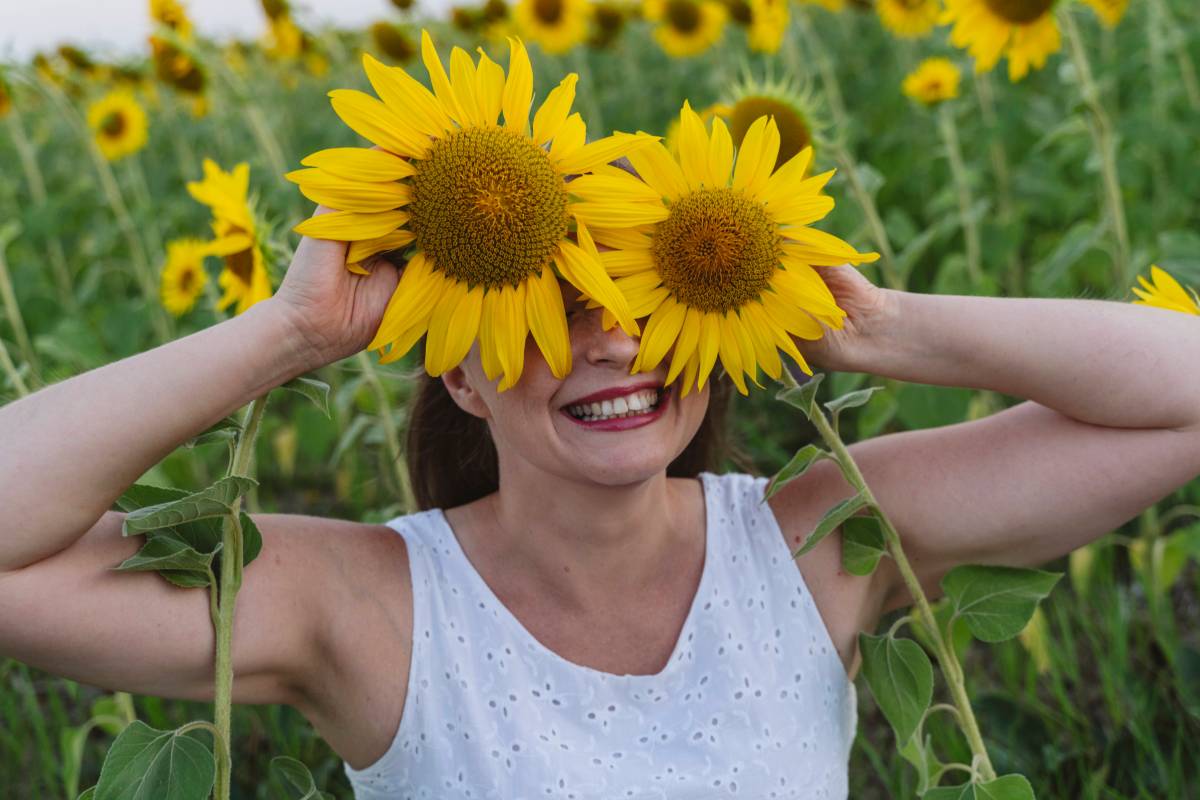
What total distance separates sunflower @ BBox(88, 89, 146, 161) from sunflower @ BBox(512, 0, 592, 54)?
135cm

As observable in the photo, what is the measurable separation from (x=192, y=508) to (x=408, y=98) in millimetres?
357

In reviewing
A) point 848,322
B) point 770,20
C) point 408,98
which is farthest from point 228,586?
point 770,20

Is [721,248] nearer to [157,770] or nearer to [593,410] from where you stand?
[593,410]

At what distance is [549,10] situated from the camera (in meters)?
4.50

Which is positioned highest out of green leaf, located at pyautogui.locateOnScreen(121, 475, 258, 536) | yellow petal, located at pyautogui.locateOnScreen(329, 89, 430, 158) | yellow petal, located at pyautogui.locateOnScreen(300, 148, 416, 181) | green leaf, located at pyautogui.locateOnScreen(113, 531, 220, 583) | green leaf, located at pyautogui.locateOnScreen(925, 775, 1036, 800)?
yellow petal, located at pyautogui.locateOnScreen(329, 89, 430, 158)

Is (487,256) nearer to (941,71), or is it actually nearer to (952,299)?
(952,299)

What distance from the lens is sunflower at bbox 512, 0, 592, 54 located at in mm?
4520

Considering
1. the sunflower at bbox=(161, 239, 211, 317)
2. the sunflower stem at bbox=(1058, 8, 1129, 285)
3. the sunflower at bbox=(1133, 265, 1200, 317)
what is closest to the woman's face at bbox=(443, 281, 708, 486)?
the sunflower at bbox=(1133, 265, 1200, 317)

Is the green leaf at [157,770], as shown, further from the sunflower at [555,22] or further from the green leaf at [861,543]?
the sunflower at [555,22]

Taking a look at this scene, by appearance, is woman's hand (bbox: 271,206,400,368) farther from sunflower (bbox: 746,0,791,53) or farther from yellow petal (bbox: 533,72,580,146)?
sunflower (bbox: 746,0,791,53)

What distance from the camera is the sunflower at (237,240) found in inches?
60.4

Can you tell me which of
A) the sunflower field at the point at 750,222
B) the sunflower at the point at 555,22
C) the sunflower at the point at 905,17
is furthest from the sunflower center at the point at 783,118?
the sunflower at the point at 555,22

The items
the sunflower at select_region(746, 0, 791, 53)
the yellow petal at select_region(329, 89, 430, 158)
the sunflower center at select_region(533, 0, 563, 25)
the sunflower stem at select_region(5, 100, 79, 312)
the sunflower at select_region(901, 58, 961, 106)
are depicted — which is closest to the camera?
the yellow petal at select_region(329, 89, 430, 158)

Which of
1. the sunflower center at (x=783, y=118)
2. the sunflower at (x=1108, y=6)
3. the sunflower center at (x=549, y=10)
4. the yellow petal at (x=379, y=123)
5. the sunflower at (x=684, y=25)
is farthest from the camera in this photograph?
the sunflower center at (x=549, y=10)
